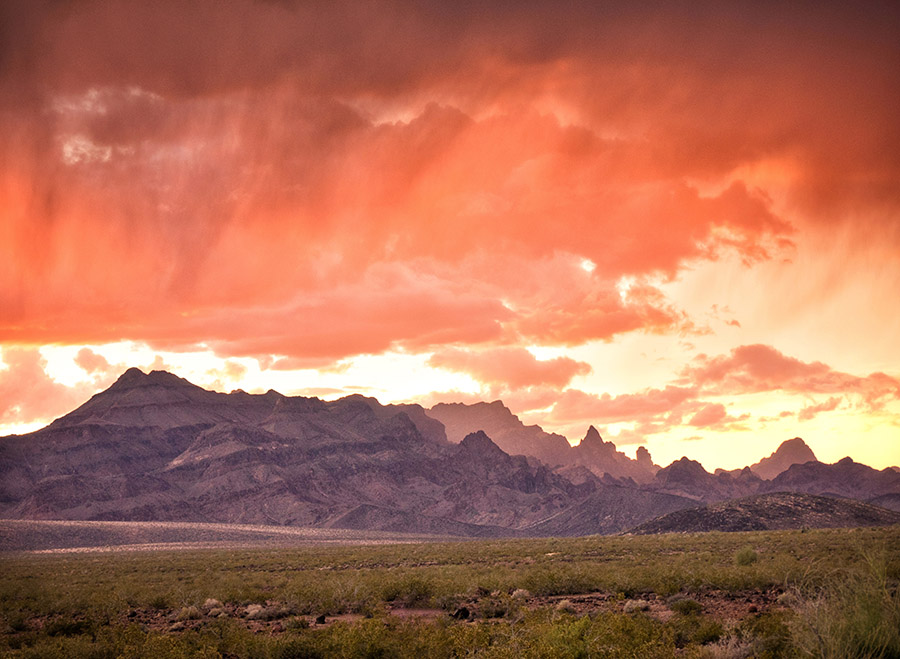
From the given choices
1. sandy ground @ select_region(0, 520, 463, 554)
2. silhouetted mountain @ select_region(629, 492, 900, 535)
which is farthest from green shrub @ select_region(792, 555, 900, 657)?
sandy ground @ select_region(0, 520, 463, 554)

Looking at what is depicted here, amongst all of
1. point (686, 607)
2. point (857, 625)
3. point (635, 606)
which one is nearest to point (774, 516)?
point (635, 606)

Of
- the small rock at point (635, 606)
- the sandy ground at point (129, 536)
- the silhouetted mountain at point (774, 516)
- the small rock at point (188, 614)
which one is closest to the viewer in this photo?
the small rock at point (635, 606)

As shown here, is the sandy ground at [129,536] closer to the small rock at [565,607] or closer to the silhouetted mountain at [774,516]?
the silhouetted mountain at [774,516]

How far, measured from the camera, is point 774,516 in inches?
4409

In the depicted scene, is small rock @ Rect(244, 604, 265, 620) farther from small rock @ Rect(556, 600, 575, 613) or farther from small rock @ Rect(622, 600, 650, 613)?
small rock @ Rect(622, 600, 650, 613)

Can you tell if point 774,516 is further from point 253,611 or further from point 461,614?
point 253,611

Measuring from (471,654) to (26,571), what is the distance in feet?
213

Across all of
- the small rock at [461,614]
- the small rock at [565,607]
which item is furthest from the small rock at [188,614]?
the small rock at [565,607]

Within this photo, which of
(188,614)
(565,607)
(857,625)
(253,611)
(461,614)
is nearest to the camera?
(857,625)

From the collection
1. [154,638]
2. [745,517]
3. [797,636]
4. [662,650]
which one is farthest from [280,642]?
[745,517]

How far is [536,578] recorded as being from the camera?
33.5 m

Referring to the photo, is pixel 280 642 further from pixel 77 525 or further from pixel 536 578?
pixel 77 525

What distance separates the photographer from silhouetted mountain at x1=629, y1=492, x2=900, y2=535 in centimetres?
11006

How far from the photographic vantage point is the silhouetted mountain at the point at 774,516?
11006 centimetres
